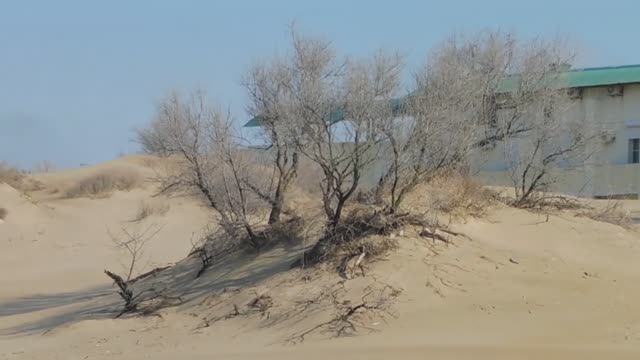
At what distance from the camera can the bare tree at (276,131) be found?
603 inches

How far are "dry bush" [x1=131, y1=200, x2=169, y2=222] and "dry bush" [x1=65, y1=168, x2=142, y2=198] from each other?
4244 mm

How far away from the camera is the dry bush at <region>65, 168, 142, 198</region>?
147 feet

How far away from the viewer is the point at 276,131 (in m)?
15.6

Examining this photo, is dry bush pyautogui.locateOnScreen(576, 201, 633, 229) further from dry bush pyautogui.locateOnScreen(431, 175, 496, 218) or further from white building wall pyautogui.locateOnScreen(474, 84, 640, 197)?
white building wall pyautogui.locateOnScreen(474, 84, 640, 197)

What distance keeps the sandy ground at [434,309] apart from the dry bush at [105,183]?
2649cm

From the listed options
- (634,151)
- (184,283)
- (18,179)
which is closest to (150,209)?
(18,179)

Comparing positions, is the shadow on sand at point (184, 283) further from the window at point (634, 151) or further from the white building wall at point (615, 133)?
the window at point (634, 151)

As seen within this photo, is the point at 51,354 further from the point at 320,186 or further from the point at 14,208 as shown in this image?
the point at 14,208

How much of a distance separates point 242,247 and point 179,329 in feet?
12.0

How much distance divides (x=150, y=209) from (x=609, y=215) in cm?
2564

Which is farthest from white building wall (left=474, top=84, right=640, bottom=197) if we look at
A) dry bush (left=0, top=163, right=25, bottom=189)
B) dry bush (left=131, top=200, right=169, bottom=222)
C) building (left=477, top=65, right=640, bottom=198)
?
dry bush (left=0, top=163, right=25, bottom=189)

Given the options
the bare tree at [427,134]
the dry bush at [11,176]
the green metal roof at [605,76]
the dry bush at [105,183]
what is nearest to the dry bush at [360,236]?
the bare tree at [427,134]

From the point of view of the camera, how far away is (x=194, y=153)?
1722 cm

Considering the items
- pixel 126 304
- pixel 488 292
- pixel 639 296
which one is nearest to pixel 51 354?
pixel 126 304
